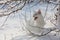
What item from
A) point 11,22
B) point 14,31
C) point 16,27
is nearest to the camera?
point 14,31

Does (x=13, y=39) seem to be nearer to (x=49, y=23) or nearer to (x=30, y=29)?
(x=30, y=29)

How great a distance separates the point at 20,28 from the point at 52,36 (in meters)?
1.28

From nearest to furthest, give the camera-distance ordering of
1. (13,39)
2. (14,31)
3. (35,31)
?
1. (13,39)
2. (35,31)
3. (14,31)

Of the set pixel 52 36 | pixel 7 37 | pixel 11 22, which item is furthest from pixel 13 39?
pixel 11 22

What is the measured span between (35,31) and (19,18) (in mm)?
1928

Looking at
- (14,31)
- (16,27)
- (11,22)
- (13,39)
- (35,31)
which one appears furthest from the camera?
(11,22)

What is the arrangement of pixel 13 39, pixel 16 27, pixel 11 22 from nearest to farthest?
1. pixel 13 39
2. pixel 16 27
3. pixel 11 22

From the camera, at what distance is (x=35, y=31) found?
5.47 m

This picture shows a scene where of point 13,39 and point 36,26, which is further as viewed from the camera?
point 36,26

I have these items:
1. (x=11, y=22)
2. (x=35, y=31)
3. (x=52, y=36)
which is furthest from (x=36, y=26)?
(x=11, y=22)

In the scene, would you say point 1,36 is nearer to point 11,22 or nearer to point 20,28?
point 20,28

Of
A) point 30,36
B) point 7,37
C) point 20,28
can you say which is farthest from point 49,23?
point 7,37

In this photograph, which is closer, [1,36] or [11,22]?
[1,36]

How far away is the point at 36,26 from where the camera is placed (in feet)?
18.1
